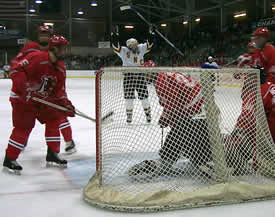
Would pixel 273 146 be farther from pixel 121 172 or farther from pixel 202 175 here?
pixel 121 172

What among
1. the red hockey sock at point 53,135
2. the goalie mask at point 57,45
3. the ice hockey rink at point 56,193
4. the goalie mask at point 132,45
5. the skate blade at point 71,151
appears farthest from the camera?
the goalie mask at point 132,45

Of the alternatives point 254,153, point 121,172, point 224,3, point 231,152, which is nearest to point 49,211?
point 121,172

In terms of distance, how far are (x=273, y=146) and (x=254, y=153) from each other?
0.46 feet

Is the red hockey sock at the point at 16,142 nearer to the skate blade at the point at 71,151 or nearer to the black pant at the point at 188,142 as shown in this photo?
the skate blade at the point at 71,151

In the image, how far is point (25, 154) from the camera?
264 centimetres

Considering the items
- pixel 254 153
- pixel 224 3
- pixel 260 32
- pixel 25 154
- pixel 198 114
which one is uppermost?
pixel 224 3

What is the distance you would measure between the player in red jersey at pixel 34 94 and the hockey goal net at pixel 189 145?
17.5 inches

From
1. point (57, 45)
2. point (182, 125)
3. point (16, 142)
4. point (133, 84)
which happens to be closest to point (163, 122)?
point (182, 125)

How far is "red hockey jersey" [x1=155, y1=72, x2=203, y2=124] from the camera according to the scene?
1.82 m

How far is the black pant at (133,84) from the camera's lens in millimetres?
1863

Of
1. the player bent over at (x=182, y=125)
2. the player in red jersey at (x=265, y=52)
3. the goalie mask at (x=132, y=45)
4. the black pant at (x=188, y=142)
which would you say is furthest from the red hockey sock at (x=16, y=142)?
the goalie mask at (x=132, y=45)

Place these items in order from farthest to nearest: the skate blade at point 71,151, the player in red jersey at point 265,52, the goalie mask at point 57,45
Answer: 1. the skate blade at point 71,151
2. the player in red jersey at point 265,52
3. the goalie mask at point 57,45

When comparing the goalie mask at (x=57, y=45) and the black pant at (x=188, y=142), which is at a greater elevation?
the goalie mask at (x=57, y=45)

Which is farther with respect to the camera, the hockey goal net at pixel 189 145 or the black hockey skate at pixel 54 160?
the black hockey skate at pixel 54 160
